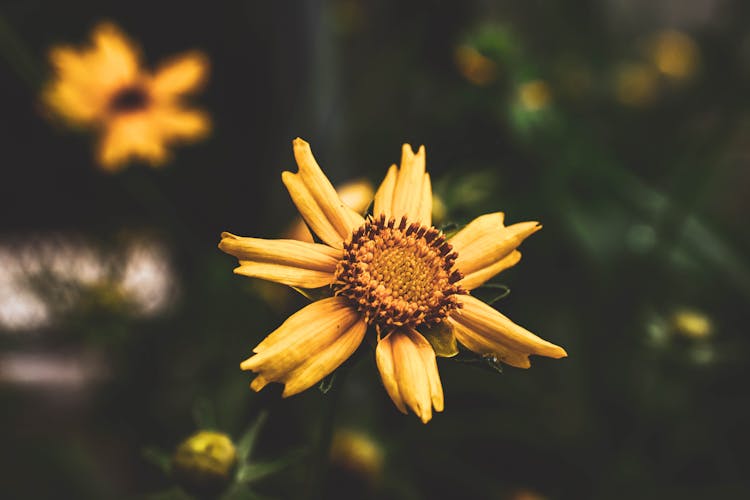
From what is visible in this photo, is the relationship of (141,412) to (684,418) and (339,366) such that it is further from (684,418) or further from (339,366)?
(684,418)

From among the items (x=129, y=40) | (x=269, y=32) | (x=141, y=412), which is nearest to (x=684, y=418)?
(x=141, y=412)

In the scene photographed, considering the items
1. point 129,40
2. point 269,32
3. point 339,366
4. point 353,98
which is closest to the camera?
point 339,366

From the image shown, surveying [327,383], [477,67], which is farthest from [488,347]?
[477,67]

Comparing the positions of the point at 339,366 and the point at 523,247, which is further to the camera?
the point at 523,247

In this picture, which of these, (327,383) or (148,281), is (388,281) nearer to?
(327,383)

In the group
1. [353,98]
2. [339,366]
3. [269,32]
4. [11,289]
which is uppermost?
[353,98]

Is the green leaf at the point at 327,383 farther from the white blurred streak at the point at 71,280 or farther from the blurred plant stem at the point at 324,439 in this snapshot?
the white blurred streak at the point at 71,280

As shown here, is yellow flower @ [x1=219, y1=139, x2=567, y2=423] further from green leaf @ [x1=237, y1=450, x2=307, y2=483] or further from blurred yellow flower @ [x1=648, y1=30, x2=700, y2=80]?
blurred yellow flower @ [x1=648, y1=30, x2=700, y2=80]
